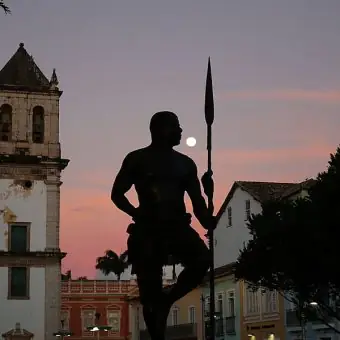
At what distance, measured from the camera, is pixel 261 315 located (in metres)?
44.2

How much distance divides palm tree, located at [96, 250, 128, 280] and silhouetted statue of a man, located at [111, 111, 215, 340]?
92110 mm

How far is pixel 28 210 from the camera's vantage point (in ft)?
150

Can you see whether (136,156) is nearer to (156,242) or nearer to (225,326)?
(156,242)

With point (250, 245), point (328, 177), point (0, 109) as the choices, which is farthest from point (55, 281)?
point (328, 177)

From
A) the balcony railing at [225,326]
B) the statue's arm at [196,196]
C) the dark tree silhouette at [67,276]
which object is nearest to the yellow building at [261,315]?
the balcony railing at [225,326]

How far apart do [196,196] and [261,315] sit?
38694mm

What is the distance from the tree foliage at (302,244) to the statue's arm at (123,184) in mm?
17380

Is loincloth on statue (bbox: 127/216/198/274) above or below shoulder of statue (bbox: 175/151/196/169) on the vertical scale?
below

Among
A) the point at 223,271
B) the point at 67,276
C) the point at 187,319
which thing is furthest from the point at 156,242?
the point at 67,276

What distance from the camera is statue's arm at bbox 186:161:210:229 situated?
644 cm

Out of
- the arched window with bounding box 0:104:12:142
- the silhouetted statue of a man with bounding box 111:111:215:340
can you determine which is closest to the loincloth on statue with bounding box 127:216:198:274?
the silhouetted statue of a man with bounding box 111:111:215:340

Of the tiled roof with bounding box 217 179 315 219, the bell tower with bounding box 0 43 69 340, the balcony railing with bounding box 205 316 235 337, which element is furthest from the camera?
the balcony railing with bounding box 205 316 235 337

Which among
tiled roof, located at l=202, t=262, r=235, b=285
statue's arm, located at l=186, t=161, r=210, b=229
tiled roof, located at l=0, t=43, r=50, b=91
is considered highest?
tiled roof, located at l=0, t=43, r=50, b=91

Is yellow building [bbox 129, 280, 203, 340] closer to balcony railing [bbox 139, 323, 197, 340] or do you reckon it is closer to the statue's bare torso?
balcony railing [bbox 139, 323, 197, 340]
